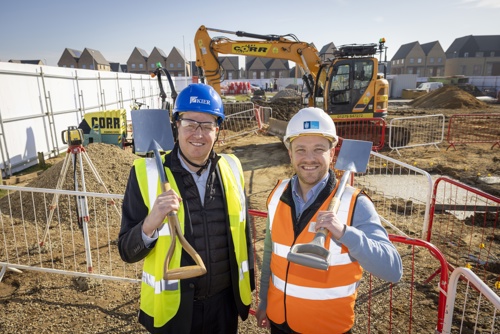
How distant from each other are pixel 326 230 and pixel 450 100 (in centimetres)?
3389

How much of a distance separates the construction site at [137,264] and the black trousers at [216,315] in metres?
1.26

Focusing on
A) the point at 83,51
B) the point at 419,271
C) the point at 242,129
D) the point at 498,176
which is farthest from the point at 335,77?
the point at 83,51

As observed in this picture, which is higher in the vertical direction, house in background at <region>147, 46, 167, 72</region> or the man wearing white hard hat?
house in background at <region>147, 46, 167, 72</region>

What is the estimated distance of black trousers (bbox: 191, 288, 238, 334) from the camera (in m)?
2.13

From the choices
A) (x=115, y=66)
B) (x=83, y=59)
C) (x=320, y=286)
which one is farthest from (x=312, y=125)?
(x=115, y=66)

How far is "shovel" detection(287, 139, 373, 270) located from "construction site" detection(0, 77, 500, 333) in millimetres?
788

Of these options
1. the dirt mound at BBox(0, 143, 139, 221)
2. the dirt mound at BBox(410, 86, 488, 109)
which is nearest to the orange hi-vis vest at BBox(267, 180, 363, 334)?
the dirt mound at BBox(0, 143, 139, 221)

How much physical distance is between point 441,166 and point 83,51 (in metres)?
66.0

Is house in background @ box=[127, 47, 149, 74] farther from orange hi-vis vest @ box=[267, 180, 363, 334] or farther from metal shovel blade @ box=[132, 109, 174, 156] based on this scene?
orange hi-vis vest @ box=[267, 180, 363, 334]

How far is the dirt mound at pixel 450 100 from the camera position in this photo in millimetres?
28812

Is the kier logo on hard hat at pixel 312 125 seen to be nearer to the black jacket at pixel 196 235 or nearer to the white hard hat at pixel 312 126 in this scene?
the white hard hat at pixel 312 126

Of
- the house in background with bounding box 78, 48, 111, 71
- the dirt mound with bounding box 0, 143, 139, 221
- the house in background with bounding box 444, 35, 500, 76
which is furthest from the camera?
the house in background with bounding box 444, 35, 500, 76

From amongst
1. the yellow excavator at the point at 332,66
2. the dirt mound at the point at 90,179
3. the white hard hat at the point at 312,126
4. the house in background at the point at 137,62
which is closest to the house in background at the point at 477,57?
the house in background at the point at 137,62

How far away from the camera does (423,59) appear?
72125 mm
